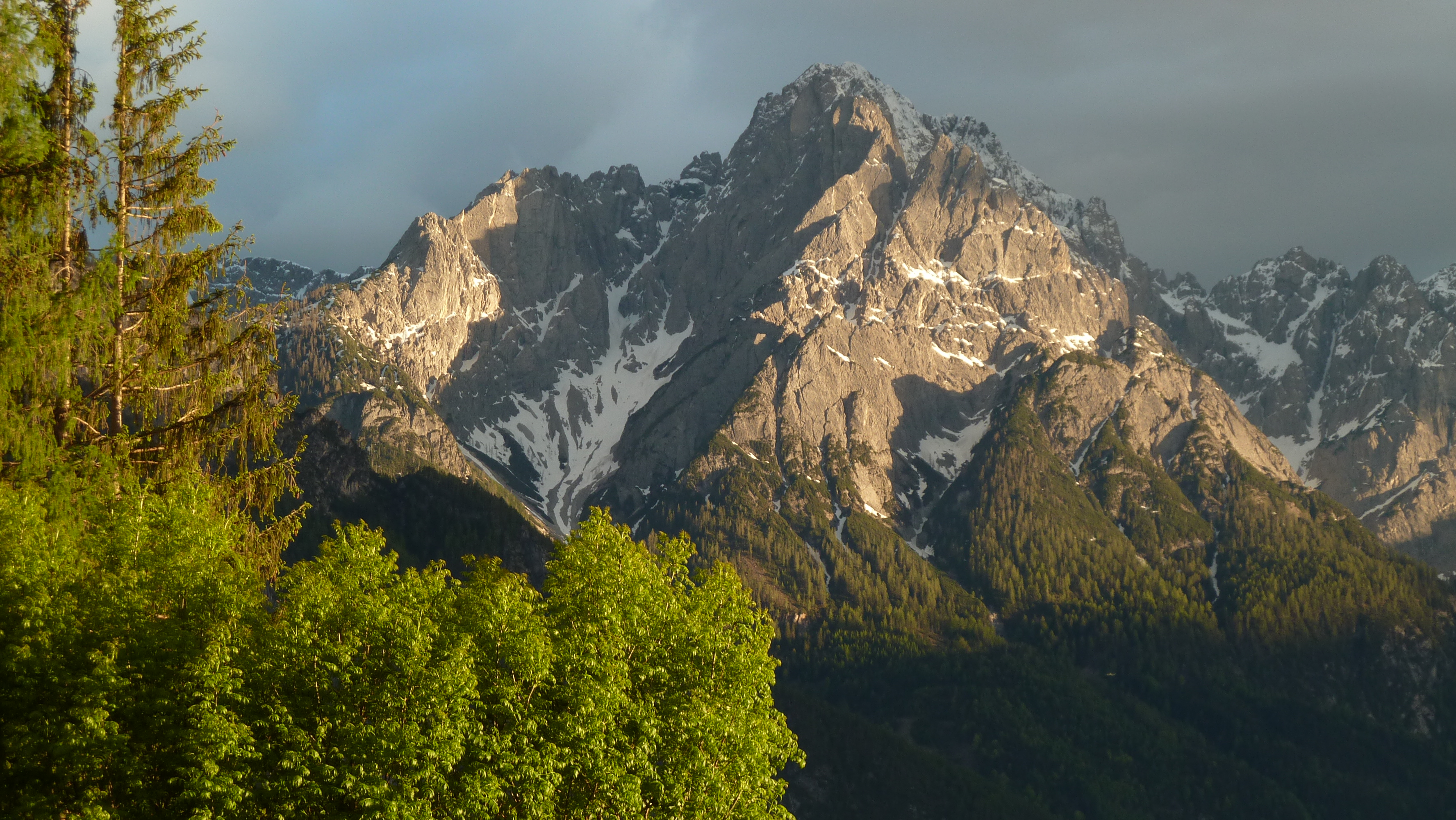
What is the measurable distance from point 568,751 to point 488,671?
120 inches

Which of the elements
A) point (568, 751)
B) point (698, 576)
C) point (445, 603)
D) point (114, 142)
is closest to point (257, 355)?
point (114, 142)

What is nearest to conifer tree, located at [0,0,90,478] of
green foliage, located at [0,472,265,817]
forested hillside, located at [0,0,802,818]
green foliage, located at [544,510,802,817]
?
forested hillside, located at [0,0,802,818]

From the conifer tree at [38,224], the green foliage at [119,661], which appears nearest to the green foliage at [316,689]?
the green foliage at [119,661]

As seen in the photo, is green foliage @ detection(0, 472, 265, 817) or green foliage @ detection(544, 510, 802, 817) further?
green foliage @ detection(544, 510, 802, 817)

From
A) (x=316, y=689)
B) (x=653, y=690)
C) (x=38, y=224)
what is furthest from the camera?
(x=653, y=690)

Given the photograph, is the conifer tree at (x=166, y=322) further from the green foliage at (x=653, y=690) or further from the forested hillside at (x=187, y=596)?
the green foliage at (x=653, y=690)

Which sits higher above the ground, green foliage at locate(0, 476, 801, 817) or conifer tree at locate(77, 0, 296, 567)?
conifer tree at locate(77, 0, 296, 567)

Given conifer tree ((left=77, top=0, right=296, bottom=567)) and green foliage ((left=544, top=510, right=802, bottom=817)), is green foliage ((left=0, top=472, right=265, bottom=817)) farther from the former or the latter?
green foliage ((left=544, top=510, right=802, bottom=817))

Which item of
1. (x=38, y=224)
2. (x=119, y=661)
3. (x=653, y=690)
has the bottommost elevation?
(x=119, y=661)

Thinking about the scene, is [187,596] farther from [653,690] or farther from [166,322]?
[653,690]

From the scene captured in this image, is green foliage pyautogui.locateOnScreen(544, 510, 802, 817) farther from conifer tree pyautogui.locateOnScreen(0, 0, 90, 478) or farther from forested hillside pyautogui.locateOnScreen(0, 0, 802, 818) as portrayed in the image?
conifer tree pyautogui.locateOnScreen(0, 0, 90, 478)

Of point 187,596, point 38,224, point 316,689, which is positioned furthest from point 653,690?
point 38,224

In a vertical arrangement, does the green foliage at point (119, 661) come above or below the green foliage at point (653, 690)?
below

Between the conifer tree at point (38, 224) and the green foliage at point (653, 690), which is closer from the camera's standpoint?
the conifer tree at point (38, 224)
